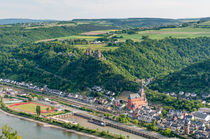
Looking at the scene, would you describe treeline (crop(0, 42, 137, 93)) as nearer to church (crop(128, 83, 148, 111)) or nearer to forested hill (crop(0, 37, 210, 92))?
forested hill (crop(0, 37, 210, 92))

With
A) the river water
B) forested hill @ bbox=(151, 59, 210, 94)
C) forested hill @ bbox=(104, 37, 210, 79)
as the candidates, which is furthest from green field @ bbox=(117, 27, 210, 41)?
the river water

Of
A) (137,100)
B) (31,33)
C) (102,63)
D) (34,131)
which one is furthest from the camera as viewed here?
(31,33)

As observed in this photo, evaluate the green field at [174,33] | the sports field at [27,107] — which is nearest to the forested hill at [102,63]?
the green field at [174,33]

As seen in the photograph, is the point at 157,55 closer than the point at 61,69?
No

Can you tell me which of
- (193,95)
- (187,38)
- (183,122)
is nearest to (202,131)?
(183,122)

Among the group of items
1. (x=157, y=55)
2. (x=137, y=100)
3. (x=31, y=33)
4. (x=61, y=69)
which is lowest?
(x=137, y=100)

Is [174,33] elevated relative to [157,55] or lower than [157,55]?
elevated

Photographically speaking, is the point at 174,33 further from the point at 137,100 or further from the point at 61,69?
the point at 137,100

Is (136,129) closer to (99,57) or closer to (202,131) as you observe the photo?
(202,131)

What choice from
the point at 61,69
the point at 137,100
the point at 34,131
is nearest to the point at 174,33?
the point at 61,69
